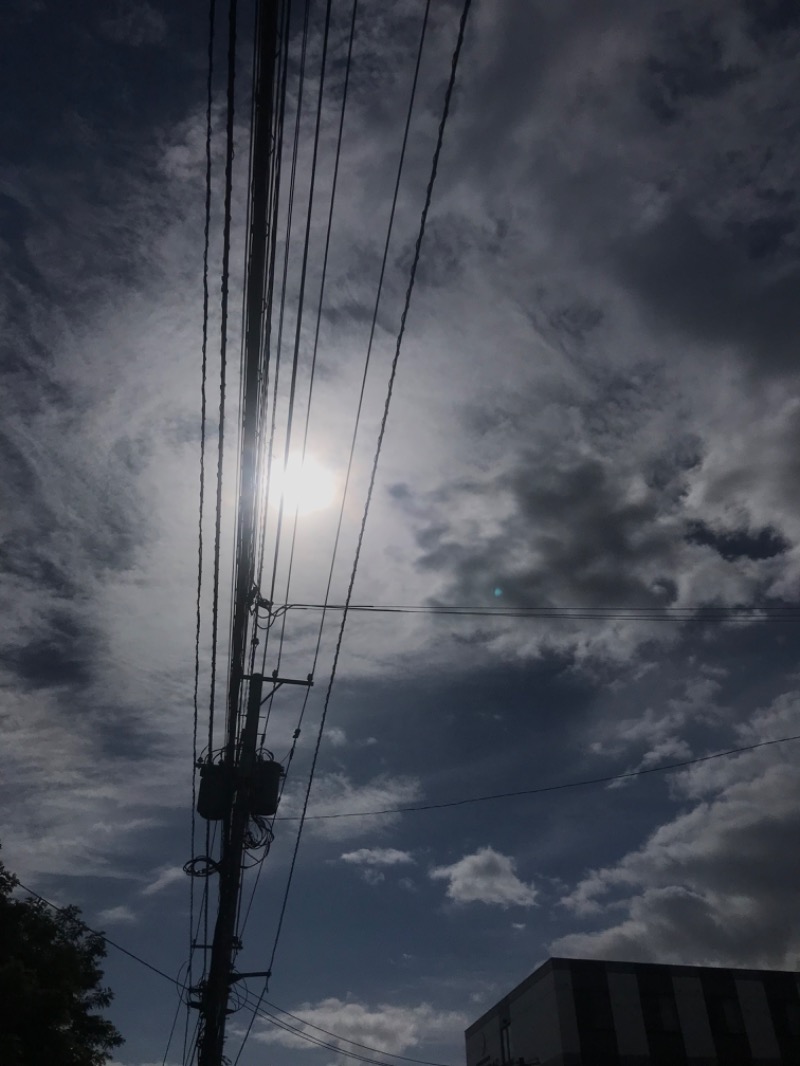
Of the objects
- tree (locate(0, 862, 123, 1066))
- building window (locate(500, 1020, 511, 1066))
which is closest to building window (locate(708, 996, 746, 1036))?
building window (locate(500, 1020, 511, 1066))

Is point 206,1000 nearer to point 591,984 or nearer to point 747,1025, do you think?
point 591,984

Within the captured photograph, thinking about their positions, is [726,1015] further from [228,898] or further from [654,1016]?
[228,898]

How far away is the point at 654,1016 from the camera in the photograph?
80.9ft

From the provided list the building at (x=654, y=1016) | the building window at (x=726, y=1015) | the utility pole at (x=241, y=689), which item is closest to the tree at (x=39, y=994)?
the utility pole at (x=241, y=689)

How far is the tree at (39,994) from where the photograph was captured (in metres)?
15.8

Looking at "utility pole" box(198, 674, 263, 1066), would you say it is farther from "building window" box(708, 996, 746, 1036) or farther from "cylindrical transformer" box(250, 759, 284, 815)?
"building window" box(708, 996, 746, 1036)

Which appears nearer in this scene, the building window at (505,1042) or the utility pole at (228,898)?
the utility pole at (228,898)

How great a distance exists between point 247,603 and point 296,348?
14.0 feet

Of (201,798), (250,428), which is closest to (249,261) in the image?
(250,428)

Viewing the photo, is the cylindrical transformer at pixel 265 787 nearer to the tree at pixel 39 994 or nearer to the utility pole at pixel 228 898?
the utility pole at pixel 228 898

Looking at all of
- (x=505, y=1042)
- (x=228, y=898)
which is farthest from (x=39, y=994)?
(x=505, y=1042)

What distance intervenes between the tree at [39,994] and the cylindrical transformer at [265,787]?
24.7 ft

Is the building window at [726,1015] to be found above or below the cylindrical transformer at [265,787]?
above

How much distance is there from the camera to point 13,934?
18.0m
